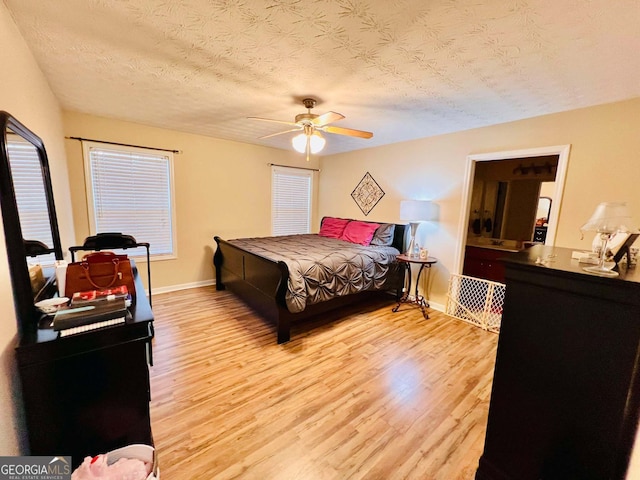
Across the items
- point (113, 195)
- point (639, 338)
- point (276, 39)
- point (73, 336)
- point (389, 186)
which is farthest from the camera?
point (389, 186)

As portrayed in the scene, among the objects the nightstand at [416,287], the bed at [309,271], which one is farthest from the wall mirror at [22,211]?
the nightstand at [416,287]

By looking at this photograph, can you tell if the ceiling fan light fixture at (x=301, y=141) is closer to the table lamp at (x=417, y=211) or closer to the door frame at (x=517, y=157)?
the table lamp at (x=417, y=211)

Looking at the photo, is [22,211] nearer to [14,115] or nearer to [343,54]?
[14,115]

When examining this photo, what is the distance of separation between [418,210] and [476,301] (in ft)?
4.54

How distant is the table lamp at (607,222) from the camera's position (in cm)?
115

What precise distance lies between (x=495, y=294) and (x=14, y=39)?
456 cm

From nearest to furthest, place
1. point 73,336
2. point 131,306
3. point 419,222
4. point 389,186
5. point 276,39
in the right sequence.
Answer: point 73,336, point 131,306, point 276,39, point 419,222, point 389,186

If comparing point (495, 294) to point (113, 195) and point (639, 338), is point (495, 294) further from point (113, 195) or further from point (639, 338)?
point (113, 195)

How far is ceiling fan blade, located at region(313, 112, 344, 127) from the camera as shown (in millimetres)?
2258

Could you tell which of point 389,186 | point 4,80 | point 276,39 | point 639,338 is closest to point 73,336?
point 4,80

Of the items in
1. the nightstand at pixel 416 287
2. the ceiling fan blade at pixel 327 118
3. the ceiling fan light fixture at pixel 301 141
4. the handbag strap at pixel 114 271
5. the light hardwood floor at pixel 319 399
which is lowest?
the light hardwood floor at pixel 319 399

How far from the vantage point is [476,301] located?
341 centimetres

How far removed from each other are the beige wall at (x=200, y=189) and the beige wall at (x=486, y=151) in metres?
1.55

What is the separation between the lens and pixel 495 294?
321 cm
